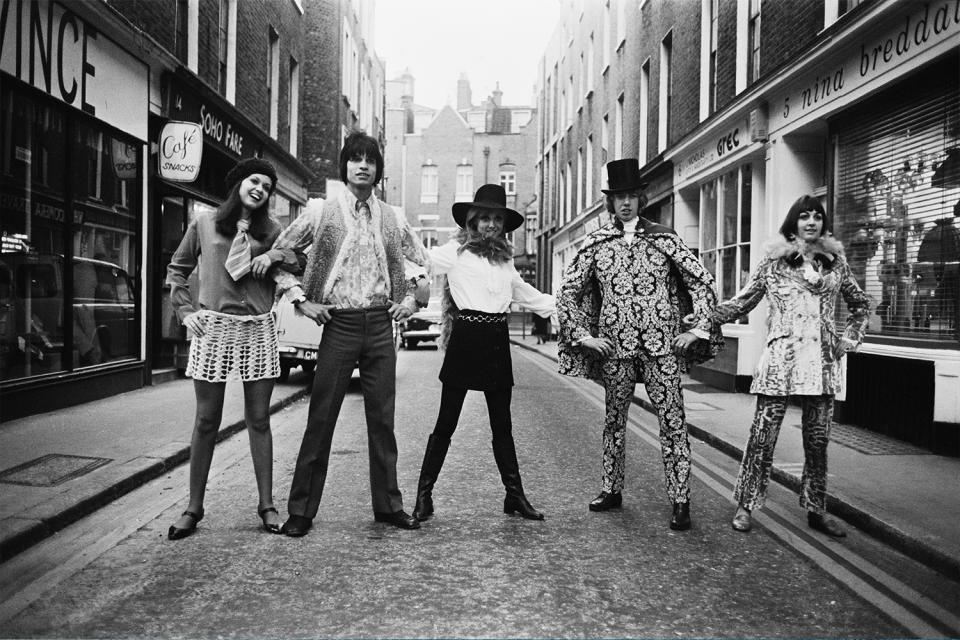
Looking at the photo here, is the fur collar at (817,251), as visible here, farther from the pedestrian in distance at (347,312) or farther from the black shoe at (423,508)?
the black shoe at (423,508)

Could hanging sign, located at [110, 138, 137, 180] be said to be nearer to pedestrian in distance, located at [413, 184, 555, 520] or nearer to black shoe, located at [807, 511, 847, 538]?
pedestrian in distance, located at [413, 184, 555, 520]

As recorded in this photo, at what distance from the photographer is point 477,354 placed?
4590 mm

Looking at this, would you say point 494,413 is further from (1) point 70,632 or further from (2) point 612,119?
(2) point 612,119

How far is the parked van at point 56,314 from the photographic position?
26.4ft

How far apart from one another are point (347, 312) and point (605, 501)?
1.97m

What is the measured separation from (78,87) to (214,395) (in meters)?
6.39

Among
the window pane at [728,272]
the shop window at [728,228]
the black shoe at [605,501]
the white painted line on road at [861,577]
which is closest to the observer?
the white painted line on road at [861,577]

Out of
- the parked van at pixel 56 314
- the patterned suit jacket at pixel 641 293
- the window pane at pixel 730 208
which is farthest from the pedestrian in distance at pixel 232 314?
the window pane at pixel 730 208

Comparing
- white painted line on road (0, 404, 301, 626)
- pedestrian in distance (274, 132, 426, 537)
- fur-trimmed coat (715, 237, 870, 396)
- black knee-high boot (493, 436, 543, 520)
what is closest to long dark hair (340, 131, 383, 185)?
pedestrian in distance (274, 132, 426, 537)

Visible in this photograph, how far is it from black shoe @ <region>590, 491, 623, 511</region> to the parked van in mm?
6035

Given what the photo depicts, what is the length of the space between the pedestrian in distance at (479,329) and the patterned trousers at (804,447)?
1239 mm

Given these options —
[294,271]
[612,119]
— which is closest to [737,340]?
[294,271]

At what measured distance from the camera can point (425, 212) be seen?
55000mm

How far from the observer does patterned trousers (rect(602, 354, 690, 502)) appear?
464 cm
